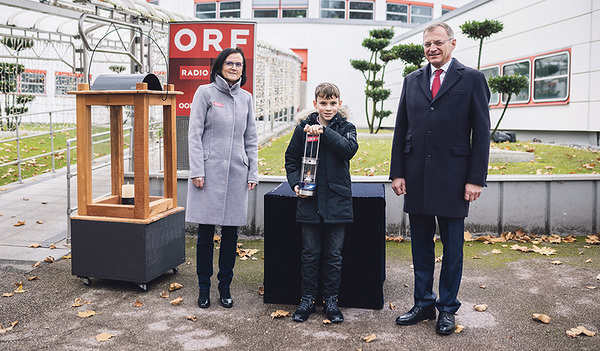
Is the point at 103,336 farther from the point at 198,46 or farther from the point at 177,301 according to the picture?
the point at 198,46

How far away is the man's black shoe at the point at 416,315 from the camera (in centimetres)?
385

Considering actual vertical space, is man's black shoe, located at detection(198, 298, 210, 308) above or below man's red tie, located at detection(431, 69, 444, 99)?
below

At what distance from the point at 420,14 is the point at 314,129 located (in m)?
28.7

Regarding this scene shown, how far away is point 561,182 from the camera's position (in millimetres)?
6375

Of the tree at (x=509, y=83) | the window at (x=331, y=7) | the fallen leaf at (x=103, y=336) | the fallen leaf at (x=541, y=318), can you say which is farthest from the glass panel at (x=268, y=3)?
the fallen leaf at (x=103, y=336)

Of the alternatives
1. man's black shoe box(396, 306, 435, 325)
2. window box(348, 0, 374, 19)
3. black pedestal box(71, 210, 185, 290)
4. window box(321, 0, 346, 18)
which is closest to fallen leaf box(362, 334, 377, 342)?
man's black shoe box(396, 306, 435, 325)

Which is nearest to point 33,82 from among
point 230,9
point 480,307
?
point 230,9

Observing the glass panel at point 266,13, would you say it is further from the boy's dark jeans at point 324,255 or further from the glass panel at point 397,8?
the boy's dark jeans at point 324,255

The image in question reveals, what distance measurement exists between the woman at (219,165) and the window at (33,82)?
1646cm

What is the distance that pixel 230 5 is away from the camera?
30.3 meters

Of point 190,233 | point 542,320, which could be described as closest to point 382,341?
point 542,320

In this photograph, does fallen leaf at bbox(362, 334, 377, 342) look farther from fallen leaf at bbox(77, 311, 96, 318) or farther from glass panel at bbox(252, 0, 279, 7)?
glass panel at bbox(252, 0, 279, 7)

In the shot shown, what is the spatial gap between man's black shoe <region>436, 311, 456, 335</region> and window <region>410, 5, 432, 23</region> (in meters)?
28.5

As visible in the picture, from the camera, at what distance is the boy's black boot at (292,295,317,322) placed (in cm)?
392
